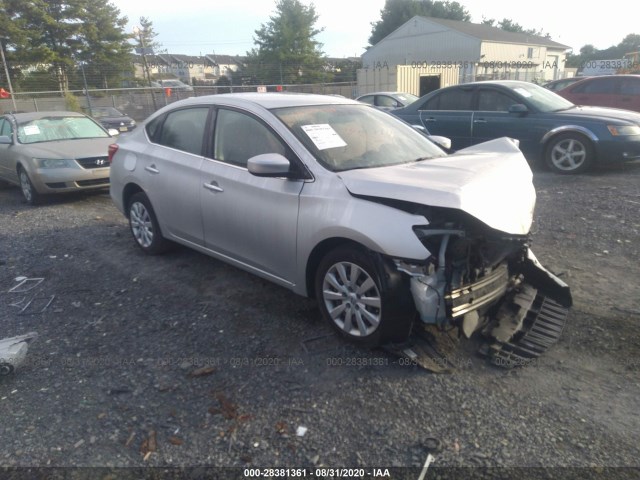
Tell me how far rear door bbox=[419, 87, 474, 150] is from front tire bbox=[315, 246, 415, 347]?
663 cm

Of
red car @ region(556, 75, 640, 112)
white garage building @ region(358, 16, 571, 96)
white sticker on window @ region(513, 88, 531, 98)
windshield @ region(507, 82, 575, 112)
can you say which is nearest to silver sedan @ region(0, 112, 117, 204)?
white sticker on window @ region(513, 88, 531, 98)

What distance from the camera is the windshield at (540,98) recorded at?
8.56 meters

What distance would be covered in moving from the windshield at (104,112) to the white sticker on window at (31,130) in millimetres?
13877

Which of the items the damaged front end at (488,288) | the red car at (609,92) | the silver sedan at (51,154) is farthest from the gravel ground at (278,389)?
the red car at (609,92)

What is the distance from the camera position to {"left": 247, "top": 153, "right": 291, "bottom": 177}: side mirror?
3.42 meters

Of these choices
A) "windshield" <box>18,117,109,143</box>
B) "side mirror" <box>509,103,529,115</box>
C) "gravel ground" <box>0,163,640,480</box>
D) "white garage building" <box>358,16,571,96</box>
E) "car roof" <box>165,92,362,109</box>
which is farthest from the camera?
"white garage building" <box>358,16,571,96</box>

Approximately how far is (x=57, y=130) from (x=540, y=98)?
29.4 feet

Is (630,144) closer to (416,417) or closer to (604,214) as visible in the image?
(604,214)

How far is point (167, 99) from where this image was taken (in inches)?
983

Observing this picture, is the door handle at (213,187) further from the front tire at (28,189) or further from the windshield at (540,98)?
the windshield at (540,98)

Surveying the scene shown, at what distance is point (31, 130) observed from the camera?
877 centimetres

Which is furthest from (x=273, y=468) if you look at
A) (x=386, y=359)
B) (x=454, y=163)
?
(x=454, y=163)

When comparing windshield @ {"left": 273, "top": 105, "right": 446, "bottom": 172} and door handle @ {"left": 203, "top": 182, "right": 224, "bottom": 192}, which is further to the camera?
door handle @ {"left": 203, "top": 182, "right": 224, "bottom": 192}

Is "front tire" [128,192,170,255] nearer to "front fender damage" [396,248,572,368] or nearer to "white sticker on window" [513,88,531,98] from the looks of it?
"front fender damage" [396,248,572,368]
